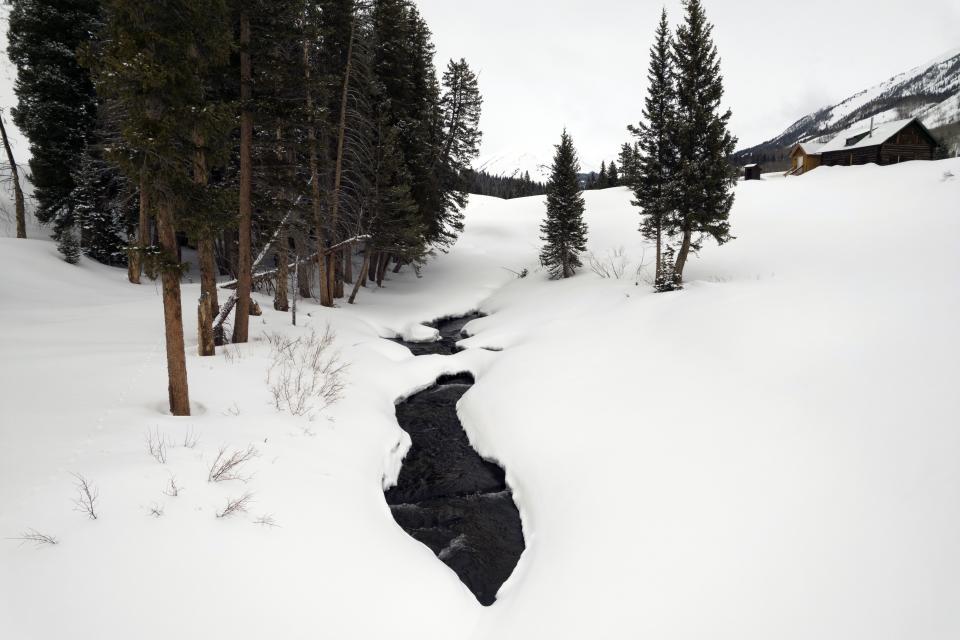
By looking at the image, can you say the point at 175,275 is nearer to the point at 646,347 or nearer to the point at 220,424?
the point at 220,424

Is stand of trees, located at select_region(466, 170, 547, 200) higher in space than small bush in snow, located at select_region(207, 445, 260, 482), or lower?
higher

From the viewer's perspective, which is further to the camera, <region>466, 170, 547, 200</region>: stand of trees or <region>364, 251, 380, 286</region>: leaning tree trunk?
<region>466, 170, 547, 200</region>: stand of trees

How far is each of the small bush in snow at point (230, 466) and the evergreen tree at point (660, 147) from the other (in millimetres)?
18664

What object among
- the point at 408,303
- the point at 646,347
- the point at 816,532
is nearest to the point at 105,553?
the point at 816,532

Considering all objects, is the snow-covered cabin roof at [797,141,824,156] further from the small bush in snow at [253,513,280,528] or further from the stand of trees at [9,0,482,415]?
the small bush in snow at [253,513,280,528]

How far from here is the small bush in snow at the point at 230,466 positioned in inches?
238

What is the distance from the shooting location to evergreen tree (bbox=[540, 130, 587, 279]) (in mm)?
27281

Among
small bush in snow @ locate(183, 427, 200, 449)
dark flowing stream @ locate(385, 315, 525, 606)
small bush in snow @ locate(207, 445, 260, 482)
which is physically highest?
small bush in snow @ locate(183, 427, 200, 449)

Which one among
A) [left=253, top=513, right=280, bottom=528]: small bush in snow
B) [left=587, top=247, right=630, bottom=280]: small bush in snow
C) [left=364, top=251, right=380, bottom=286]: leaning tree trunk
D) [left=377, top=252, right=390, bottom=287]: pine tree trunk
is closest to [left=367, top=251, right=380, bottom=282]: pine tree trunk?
[left=364, top=251, right=380, bottom=286]: leaning tree trunk

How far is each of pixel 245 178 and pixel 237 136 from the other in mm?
2734

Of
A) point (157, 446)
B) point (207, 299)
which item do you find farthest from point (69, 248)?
point (157, 446)

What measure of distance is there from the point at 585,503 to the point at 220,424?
21.8 ft

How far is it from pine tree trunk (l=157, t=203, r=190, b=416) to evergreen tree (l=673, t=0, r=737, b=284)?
19.1m

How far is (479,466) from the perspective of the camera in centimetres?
1015
